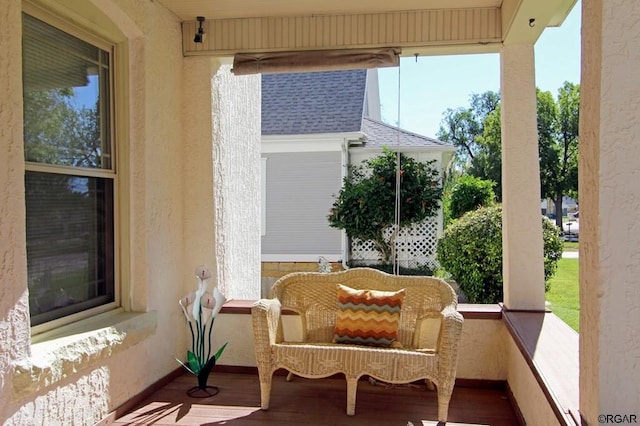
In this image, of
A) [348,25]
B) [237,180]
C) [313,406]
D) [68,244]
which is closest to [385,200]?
[237,180]

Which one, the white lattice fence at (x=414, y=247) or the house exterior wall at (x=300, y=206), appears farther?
the house exterior wall at (x=300, y=206)

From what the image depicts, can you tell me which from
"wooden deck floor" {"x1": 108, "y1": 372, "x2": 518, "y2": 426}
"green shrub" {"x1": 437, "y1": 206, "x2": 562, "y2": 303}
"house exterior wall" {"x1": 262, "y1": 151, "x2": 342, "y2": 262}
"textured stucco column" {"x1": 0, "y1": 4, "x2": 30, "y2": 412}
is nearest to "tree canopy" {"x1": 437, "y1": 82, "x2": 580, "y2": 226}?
"green shrub" {"x1": 437, "y1": 206, "x2": 562, "y2": 303}

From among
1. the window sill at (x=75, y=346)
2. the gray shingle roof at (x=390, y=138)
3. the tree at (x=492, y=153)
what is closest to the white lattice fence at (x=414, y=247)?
the gray shingle roof at (x=390, y=138)

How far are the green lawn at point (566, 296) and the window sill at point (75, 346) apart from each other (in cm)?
356

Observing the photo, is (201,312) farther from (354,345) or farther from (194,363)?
(354,345)

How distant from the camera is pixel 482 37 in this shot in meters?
3.62

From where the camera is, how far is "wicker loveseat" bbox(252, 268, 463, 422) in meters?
2.91

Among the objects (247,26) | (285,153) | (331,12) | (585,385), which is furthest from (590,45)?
(285,153)

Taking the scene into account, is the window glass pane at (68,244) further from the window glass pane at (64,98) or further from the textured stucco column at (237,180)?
the textured stucco column at (237,180)

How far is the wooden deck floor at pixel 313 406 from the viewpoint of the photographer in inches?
119

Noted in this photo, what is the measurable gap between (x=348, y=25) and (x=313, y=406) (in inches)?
109

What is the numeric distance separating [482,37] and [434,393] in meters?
2.60

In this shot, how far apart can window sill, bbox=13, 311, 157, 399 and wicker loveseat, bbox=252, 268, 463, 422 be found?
79cm

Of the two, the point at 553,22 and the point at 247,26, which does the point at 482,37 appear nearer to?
the point at 553,22
